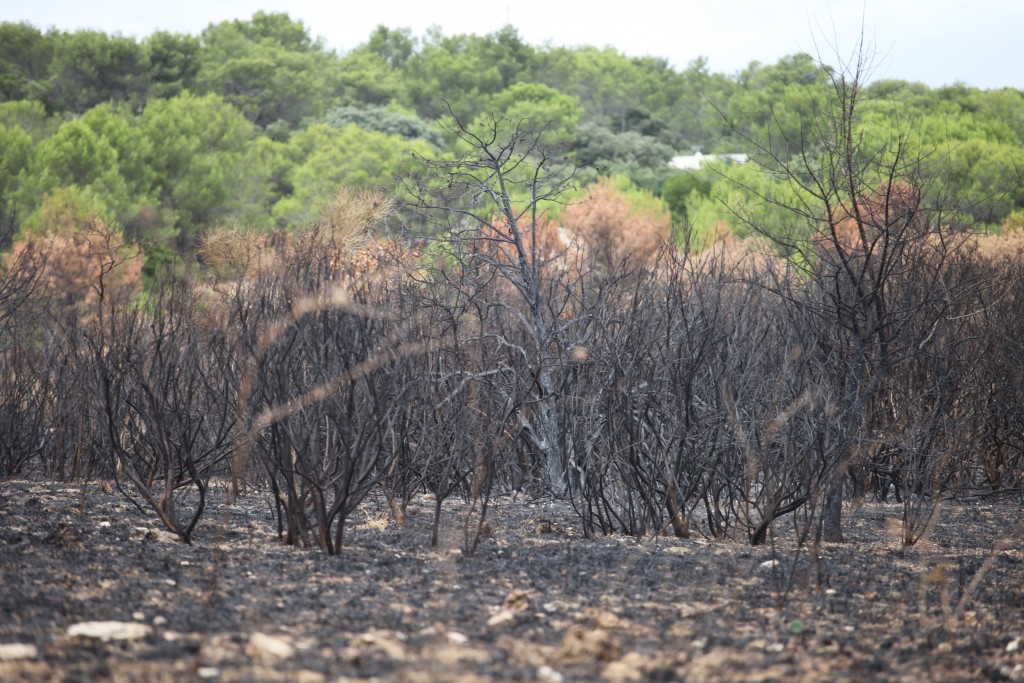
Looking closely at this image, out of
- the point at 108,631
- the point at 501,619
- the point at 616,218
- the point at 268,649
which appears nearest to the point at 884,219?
the point at 501,619

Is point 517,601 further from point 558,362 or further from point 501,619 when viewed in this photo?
point 558,362

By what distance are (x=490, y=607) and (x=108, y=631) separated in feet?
4.53

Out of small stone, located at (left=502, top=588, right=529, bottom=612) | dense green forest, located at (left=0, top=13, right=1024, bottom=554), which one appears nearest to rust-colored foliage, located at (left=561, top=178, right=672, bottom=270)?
dense green forest, located at (left=0, top=13, right=1024, bottom=554)

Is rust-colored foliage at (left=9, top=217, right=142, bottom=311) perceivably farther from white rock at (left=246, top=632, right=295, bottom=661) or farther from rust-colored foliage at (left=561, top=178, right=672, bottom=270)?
rust-colored foliage at (left=561, top=178, right=672, bottom=270)

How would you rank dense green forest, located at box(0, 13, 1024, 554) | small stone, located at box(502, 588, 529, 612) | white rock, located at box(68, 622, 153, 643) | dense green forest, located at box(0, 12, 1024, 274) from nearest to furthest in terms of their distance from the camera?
1. white rock, located at box(68, 622, 153, 643)
2. small stone, located at box(502, 588, 529, 612)
3. dense green forest, located at box(0, 13, 1024, 554)
4. dense green forest, located at box(0, 12, 1024, 274)

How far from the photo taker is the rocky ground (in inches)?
119

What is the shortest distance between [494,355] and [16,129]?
2406 centimetres

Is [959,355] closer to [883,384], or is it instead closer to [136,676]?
[883,384]

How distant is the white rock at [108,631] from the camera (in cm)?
315

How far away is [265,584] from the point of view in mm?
4062

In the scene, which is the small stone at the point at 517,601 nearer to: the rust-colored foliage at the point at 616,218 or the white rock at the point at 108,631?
the white rock at the point at 108,631

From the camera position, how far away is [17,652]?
2.93 meters

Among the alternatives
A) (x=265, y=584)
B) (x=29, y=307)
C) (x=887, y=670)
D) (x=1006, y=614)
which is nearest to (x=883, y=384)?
(x=1006, y=614)

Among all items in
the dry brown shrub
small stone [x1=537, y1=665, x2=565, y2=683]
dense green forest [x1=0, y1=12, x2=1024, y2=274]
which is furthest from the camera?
dense green forest [x1=0, y1=12, x2=1024, y2=274]
